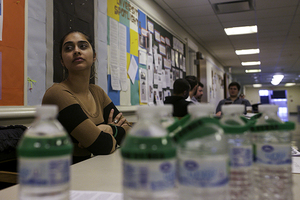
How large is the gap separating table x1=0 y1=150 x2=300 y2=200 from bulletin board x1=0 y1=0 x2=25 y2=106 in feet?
2.60

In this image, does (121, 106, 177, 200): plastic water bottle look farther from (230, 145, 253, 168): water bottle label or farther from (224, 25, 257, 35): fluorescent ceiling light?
(224, 25, 257, 35): fluorescent ceiling light

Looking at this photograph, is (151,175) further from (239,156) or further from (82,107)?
(82,107)

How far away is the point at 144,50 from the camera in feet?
11.6

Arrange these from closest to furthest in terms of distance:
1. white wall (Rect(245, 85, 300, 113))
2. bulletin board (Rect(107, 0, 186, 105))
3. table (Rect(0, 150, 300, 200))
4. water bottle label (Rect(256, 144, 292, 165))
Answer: water bottle label (Rect(256, 144, 292, 165)) → table (Rect(0, 150, 300, 200)) → bulletin board (Rect(107, 0, 186, 105)) → white wall (Rect(245, 85, 300, 113))

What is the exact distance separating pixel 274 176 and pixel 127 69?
2.61 meters

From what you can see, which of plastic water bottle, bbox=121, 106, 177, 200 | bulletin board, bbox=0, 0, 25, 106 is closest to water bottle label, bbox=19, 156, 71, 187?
plastic water bottle, bbox=121, 106, 177, 200

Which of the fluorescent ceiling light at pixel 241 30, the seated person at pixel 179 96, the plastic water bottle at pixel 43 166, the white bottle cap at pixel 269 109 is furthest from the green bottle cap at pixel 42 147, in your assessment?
the fluorescent ceiling light at pixel 241 30

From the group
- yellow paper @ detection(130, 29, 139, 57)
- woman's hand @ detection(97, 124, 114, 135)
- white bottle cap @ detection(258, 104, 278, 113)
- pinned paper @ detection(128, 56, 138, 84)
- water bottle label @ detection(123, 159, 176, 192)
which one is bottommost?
woman's hand @ detection(97, 124, 114, 135)

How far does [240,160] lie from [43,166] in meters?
0.38

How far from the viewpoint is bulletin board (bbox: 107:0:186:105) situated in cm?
281

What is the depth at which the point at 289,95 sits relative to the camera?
2286 cm

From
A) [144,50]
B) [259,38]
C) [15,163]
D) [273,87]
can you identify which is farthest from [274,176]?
[273,87]

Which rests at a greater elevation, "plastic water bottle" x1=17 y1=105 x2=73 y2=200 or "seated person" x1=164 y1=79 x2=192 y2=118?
"seated person" x1=164 y1=79 x2=192 y2=118

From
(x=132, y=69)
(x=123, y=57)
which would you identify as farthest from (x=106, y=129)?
(x=132, y=69)
